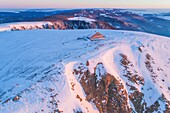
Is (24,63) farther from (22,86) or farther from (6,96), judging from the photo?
(6,96)

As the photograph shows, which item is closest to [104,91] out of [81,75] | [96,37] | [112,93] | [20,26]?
[112,93]

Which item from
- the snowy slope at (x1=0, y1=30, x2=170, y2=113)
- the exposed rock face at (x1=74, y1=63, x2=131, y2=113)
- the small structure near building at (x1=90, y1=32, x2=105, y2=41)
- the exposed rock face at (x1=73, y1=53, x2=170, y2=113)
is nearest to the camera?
the snowy slope at (x1=0, y1=30, x2=170, y2=113)

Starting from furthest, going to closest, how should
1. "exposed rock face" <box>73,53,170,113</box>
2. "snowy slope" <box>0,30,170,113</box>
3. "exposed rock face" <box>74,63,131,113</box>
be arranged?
1. "exposed rock face" <box>73,53,170,113</box>
2. "exposed rock face" <box>74,63,131,113</box>
3. "snowy slope" <box>0,30,170,113</box>

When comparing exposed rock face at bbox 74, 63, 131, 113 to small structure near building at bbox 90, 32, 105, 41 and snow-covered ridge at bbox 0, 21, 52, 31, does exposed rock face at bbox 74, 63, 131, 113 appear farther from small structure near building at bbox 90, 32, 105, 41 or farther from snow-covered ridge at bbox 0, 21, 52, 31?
snow-covered ridge at bbox 0, 21, 52, 31

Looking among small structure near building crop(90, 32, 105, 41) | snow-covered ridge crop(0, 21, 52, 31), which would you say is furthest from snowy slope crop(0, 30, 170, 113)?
snow-covered ridge crop(0, 21, 52, 31)

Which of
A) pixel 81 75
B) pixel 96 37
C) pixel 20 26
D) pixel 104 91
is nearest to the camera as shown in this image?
pixel 104 91

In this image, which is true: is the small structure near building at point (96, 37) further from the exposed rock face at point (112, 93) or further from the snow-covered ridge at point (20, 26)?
the snow-covered ridge at point (20, 26)

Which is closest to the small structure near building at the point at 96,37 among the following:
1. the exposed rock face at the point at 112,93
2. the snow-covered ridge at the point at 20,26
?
the exposed rock face at the point at 112,93

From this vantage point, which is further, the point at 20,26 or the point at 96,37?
the point at 20,26

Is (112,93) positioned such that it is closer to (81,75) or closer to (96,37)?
(81,75)
